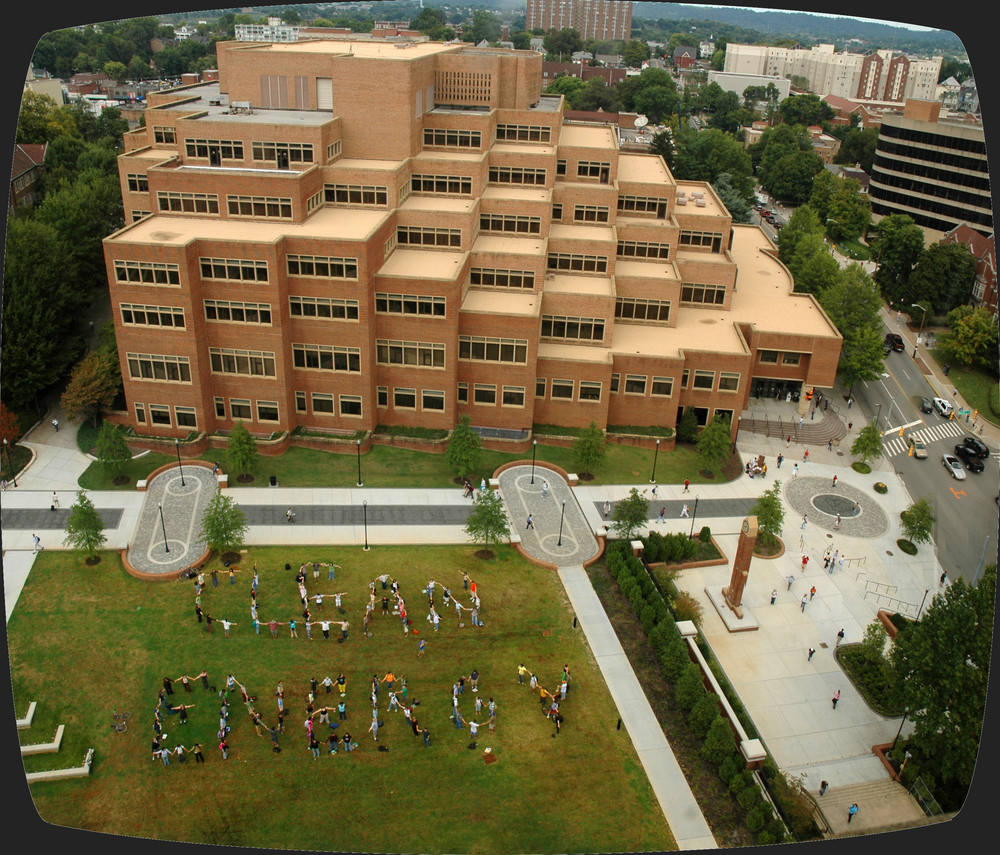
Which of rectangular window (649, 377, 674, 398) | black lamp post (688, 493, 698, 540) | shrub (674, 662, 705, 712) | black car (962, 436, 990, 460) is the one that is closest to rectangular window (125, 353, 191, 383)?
rectangular window (649, 377, 674, 398)

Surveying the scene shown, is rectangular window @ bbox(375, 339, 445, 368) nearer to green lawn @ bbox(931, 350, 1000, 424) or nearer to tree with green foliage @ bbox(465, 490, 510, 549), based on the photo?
tree with green foliage @ bbox(465, 490, 510, 549)

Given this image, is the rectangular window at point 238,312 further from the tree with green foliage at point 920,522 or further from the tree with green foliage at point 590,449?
the tree with green foliage at point 920,522

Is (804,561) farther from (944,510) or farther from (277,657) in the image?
(277,657)

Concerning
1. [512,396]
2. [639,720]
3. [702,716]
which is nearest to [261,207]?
[512,396]

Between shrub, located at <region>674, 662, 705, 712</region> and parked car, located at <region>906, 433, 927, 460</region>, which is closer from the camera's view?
shrub, located at <region>674, 662, 705, 712</region>

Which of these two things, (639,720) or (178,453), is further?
(178,453)

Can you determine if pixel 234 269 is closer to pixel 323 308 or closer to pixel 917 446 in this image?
pixel 323 308
